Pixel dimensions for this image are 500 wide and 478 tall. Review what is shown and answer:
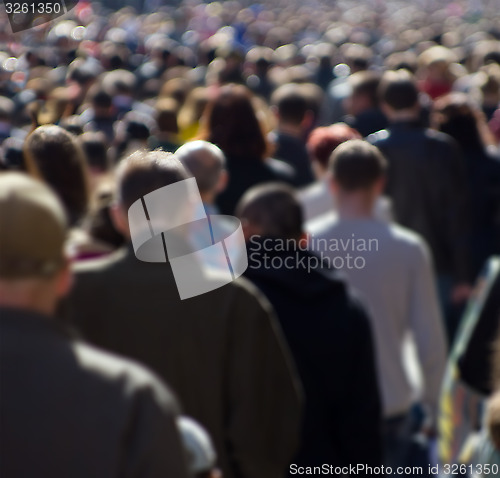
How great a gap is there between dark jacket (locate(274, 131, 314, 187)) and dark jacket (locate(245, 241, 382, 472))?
68.8 inches

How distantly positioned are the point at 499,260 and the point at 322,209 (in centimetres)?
71

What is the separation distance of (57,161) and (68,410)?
32.5 inches

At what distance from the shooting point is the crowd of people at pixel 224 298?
1.59m

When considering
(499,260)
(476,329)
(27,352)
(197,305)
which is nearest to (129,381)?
(27,352)

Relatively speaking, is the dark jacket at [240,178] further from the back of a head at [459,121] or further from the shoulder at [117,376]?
the shoulder at [117,376]

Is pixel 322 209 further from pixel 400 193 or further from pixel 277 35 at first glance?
pixel 277 35

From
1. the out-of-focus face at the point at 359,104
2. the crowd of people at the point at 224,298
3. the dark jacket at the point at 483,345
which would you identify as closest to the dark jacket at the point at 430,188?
the crowd of people at the point at 224,298

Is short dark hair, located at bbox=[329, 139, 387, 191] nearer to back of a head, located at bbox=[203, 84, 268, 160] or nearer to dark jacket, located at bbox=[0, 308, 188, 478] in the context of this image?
back of a head, located at bbox=[203, 84, 268, 160]

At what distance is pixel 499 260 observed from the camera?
11.8ft

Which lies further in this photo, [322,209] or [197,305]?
[322,209]

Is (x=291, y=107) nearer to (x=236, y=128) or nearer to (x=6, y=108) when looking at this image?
(x=236, y=128)

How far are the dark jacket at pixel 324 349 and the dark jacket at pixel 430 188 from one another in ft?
3.18

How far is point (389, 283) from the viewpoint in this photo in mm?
3578

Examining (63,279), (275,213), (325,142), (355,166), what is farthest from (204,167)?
(63,279)
